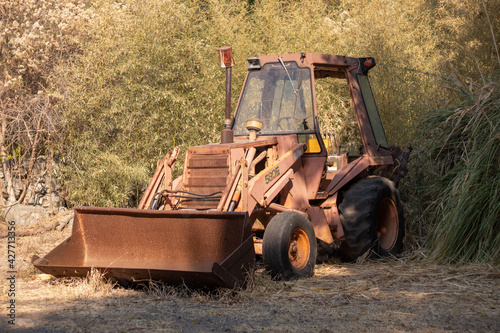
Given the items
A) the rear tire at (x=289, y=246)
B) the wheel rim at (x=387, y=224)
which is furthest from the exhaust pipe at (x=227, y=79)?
the wheel rim at (x=387, y=224)

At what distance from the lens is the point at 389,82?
10078 mm

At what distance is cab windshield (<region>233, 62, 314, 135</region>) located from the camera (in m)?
6.41

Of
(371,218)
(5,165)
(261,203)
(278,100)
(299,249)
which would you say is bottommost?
(299,249)

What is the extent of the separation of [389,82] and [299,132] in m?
4.25

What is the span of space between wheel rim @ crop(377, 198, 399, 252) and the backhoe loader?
0.01 meters

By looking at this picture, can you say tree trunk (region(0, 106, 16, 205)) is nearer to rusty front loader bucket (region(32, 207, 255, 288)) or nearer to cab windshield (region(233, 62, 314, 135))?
cab windshield (region(233, 62, 314, 135))

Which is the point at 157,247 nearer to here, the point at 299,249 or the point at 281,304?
the point at 281,304

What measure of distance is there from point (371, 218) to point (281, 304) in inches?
85.4

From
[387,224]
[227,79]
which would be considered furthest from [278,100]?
[387,224]

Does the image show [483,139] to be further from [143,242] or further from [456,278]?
[143,242]

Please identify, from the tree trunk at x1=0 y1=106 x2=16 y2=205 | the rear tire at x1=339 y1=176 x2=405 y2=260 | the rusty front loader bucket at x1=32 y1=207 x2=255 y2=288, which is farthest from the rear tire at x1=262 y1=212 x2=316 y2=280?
the tree trunk at x1=0 y1=106 x2=16 y2=205

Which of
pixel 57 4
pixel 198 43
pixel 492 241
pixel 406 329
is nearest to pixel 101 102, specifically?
pixel 198 43

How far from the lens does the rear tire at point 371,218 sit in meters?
6.37

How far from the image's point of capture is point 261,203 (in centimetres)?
561
